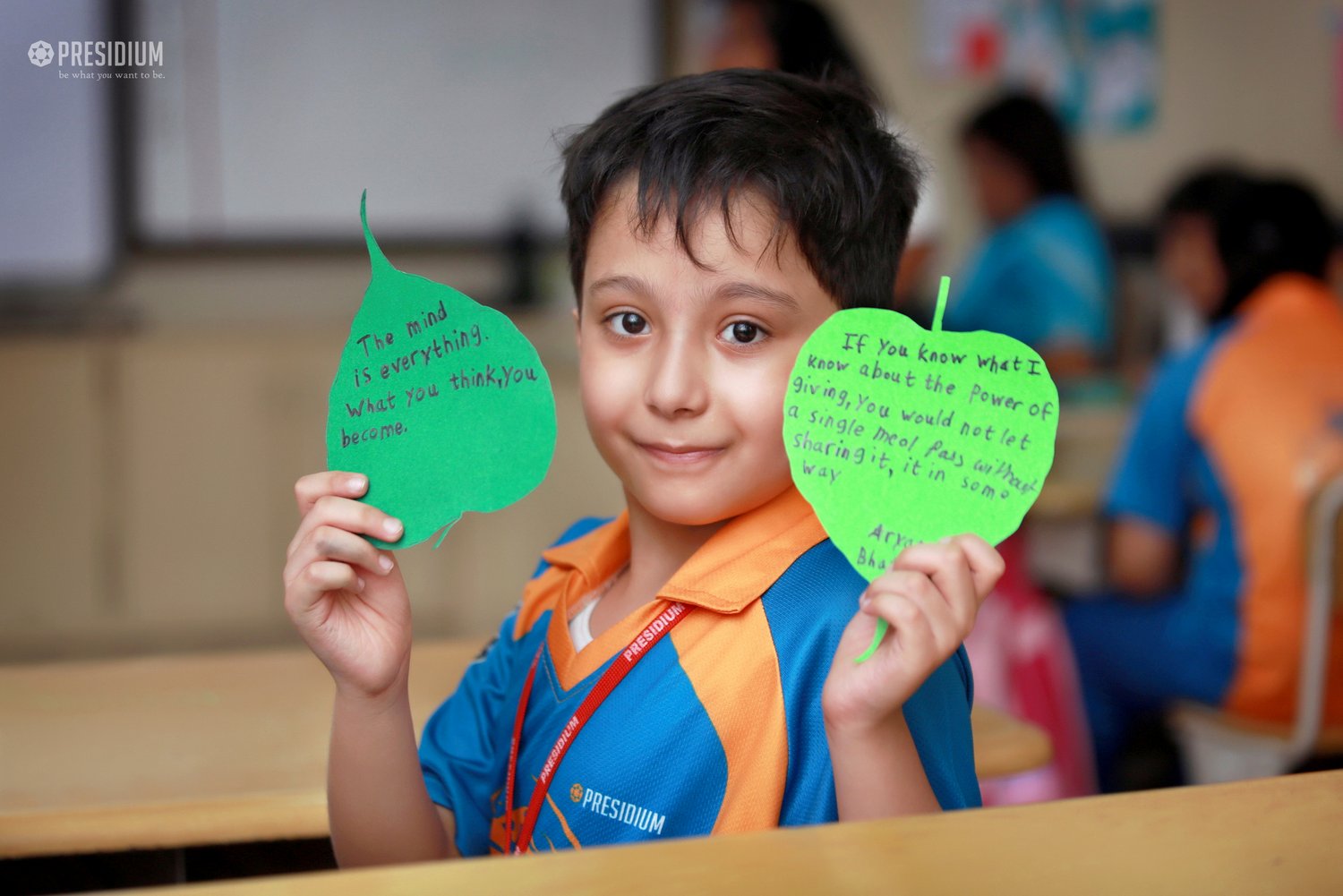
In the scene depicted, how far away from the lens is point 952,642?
0.62 metres

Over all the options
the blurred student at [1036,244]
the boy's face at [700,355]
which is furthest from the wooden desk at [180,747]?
the blurred student at [1036,244]

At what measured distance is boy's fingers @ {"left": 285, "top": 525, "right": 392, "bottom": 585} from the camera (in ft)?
2.43

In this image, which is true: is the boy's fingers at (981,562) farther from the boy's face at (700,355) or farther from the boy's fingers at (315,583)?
the boy's fingers at (315,583)

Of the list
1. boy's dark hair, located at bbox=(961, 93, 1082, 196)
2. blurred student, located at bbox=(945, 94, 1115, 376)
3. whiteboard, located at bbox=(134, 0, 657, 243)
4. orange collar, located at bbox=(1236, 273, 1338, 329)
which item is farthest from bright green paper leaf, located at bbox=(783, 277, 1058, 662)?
whiteboard, located at bbox=(134, 0, 657, 243)

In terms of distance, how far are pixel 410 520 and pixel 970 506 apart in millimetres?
342

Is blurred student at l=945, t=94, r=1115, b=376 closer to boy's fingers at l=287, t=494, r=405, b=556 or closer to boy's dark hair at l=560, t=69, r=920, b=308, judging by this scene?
boy's dark hair at l=560, t=69, r=920, b=308

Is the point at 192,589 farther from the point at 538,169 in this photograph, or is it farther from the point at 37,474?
the point at 538,169

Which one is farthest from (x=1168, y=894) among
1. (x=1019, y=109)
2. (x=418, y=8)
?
(x=418, y=8)

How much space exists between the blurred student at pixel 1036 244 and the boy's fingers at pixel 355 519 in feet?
8.53

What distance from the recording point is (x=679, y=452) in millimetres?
804

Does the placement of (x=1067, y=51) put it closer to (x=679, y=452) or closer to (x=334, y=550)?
(x=679, y=452)

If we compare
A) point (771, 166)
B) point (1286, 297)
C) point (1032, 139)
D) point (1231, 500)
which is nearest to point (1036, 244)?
point (1032, 139)

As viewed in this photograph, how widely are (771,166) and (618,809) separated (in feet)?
1.45

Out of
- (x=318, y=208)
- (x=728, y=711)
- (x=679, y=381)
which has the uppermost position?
(x=318, y=208)
